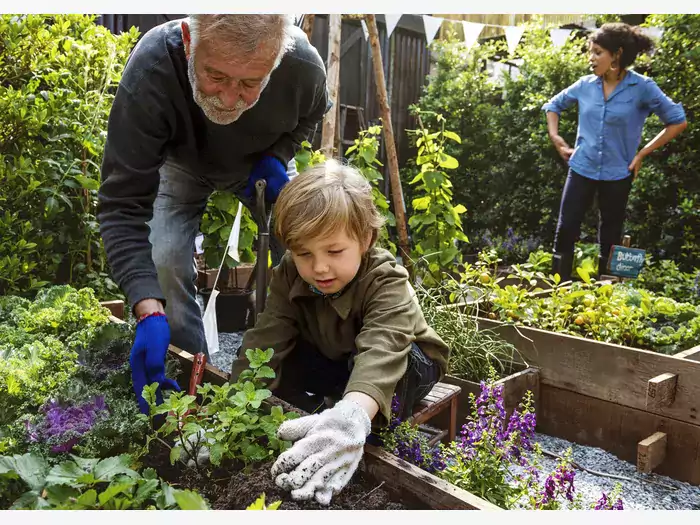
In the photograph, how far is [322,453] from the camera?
102 cm

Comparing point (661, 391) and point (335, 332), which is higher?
point (335, 332)

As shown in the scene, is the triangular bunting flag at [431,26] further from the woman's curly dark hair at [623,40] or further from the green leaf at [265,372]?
the green leaf at [265,372]

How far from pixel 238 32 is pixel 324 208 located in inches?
17.3

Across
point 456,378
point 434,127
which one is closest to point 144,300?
point 456,378

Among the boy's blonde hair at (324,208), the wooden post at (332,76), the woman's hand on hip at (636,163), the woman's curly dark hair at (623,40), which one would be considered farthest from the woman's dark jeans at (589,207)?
the boy's blonde hair at (324,208)

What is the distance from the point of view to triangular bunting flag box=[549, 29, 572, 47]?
399cm

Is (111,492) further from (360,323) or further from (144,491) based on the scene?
(360,323)

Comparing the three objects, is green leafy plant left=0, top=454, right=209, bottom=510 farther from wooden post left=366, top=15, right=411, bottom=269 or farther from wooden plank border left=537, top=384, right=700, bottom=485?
wooden post left=366, top=15, right=411, bottom=269

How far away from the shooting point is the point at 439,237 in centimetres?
328

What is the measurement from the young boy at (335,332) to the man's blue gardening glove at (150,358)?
0.18 metres

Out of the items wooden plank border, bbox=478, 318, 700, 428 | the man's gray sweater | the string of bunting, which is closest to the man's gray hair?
the man's gray sweater

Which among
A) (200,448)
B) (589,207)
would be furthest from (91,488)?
Answer: (589,207)

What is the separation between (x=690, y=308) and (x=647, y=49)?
4.86 ft

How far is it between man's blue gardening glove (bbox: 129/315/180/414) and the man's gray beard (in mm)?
585
